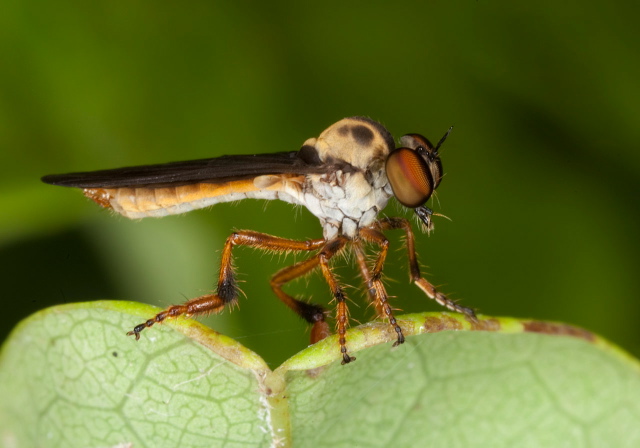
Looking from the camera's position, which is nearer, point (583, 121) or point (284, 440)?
point (284, 440)

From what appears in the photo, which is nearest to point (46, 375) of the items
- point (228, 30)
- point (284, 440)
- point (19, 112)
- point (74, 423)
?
point (74, 423)

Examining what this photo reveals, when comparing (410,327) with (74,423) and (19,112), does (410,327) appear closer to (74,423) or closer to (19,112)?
(74,423)

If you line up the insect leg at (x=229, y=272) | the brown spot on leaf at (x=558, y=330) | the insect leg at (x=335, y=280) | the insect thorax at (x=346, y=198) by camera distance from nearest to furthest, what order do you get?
the brown spot on leaf at (x=558, y=330) → the insect leg at (x=335, y=280) → the insect leg at (x=229, y=272) → the insect thorax at (x=346, y=198)

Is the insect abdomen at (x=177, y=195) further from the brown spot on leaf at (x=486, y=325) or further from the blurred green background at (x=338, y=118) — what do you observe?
the brown spot on leaf at (x=486, y=325)

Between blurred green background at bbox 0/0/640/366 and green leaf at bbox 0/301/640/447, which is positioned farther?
blurred green background at bbox 0/0/640/366

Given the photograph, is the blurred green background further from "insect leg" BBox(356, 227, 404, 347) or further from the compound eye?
the compound eye

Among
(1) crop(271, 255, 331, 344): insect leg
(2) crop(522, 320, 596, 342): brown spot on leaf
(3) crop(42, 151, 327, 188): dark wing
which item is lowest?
(1) crop(271, 255, 331, 344): insect leg

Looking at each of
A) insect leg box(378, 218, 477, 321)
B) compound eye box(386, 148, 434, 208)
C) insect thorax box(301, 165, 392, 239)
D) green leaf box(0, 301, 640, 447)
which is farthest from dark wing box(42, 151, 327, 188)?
green leaf box(0, 301, 640, 447)

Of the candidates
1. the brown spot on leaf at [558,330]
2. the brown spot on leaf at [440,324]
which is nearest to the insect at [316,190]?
the brown spot on leaf at [440,324]
